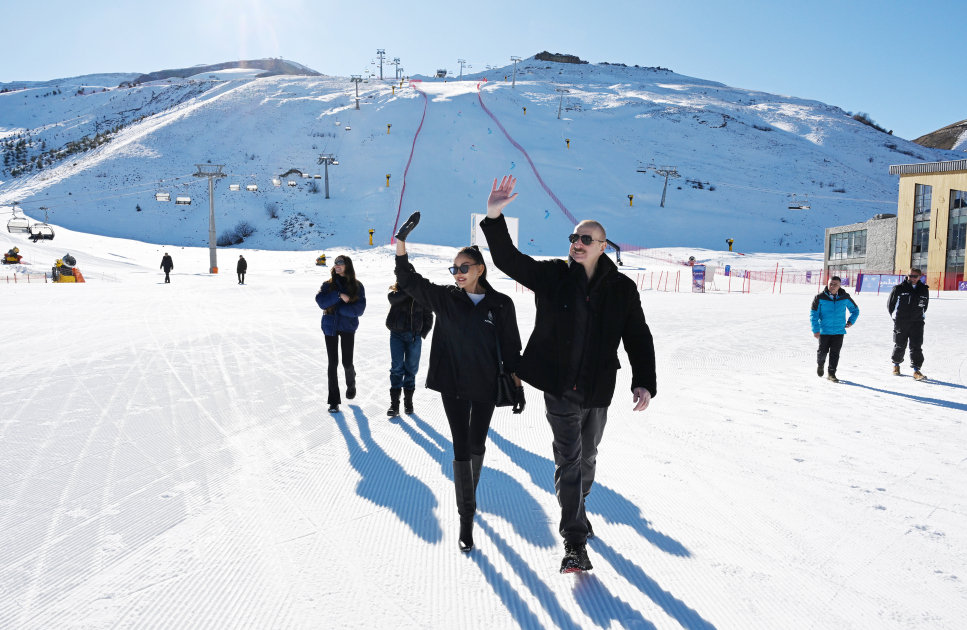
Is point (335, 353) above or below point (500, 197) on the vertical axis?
below

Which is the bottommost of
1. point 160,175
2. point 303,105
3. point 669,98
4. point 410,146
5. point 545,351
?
point 545,351

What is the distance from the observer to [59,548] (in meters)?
3.20

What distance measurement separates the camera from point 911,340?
838cm

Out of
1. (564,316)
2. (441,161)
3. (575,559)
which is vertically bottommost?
(575,559)

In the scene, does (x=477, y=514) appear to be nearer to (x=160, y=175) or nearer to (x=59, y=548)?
(x=59, y=548)

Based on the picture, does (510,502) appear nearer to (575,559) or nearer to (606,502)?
(606,502)

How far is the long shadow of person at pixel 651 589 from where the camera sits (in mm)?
2648

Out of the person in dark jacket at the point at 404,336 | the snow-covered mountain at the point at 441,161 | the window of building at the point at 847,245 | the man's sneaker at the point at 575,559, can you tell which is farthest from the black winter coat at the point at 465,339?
the window of building at the point at 847,245

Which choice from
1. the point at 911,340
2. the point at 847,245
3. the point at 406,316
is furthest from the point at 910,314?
the point at 847,245

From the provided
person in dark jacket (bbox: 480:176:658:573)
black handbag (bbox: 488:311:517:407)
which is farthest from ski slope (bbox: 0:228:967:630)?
black handbag (bbox: 488:311:517:407)

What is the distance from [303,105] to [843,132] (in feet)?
246

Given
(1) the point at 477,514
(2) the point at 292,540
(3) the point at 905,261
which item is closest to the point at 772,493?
(1) the point at 477,514

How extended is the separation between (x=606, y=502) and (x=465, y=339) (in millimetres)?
1714

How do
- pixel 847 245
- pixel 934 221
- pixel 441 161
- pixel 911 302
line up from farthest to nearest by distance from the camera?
pixel 441 161 < pixel 847 245 < pixel 934 221 < pixel 911 302
